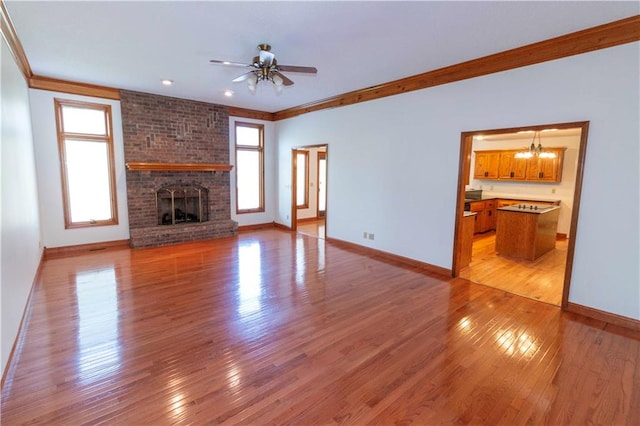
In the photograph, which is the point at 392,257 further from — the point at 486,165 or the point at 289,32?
the point at 486,165

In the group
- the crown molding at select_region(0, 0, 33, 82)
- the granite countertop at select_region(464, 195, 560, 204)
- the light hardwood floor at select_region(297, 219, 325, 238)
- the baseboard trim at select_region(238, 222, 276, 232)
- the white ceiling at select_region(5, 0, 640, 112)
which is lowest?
the light hardwood floor at select_region(297, 219, 325, 238)

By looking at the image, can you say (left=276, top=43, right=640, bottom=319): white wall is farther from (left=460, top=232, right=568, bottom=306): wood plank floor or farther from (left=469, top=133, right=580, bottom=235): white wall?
(left=469, top=133, right=580, bottom=235): white wall

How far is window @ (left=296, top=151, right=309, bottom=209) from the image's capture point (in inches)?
346

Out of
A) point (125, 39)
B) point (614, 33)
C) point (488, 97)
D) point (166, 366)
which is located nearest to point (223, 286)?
point (166, 366)

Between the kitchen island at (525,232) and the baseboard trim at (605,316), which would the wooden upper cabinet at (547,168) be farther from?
the baseboard trim at (605,316)

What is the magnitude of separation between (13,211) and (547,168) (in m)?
9.56

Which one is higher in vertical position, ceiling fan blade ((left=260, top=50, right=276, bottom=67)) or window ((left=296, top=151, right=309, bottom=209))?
ceiling fan blade ((left=260, top=50, right=276, bottom=67))

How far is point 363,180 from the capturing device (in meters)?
5.71

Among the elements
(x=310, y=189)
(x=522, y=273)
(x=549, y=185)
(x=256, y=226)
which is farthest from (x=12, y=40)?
(x=549, y=185)

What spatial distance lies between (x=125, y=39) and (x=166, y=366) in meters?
→ 3.43

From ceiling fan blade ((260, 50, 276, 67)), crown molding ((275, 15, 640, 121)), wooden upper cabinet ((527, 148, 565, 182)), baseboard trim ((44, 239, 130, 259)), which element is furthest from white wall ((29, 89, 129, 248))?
wooden upper cabinet ((527, 148, 565, 182))

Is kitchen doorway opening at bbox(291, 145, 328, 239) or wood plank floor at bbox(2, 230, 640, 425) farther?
kitchen doorway opening at bbox(291, 145, 328, 239)

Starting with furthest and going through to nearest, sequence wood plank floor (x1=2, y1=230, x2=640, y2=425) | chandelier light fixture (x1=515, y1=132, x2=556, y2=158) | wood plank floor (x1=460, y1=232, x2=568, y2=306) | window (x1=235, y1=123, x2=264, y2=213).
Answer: window (x1=235, y1=123, x2=264, y2=213) → chandelier light fixture (x1=515, y1=132, x2=556, y2=158) → wood plank floor (x1=460, y1=232, x2=568, y2=306) → wood plank floor (x1=2, y1=230, x2=640, y2=425)

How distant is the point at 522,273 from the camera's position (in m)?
4.61
